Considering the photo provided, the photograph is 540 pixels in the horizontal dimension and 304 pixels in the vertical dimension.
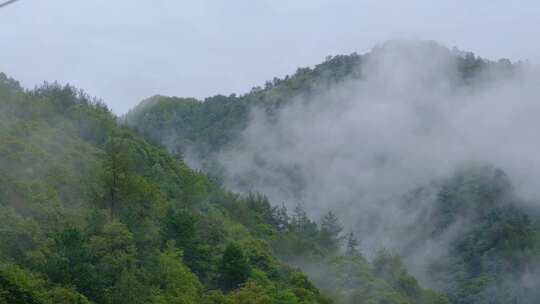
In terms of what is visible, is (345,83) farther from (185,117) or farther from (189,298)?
(189,298)

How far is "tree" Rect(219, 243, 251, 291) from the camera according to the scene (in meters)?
45.2

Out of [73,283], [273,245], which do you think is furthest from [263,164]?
[73,283]

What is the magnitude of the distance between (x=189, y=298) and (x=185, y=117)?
125m

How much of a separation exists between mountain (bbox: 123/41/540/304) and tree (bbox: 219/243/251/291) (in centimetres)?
2054

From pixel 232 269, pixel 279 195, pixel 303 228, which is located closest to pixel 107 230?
pixel 232 269

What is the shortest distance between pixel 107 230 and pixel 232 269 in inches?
397

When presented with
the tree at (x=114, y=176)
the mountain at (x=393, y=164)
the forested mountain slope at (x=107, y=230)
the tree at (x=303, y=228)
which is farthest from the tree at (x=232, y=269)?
the tree at (x=303, y=228)

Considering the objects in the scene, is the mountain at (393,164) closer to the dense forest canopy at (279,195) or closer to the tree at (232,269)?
the dense forest canopy at (279,195)

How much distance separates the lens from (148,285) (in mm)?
36938

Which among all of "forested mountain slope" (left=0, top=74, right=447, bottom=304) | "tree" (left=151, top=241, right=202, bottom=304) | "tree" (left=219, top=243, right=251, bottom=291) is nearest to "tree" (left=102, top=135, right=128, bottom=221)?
"forested mountain slope" (left=0, top=74, right=447, bottom=304)

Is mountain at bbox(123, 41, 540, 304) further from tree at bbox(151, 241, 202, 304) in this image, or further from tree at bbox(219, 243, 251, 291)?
tree at bbox(151, 241, 202, 304)

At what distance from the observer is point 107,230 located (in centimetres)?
3684

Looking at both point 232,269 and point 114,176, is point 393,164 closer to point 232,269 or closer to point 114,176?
point 232,269

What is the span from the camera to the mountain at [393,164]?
100m
